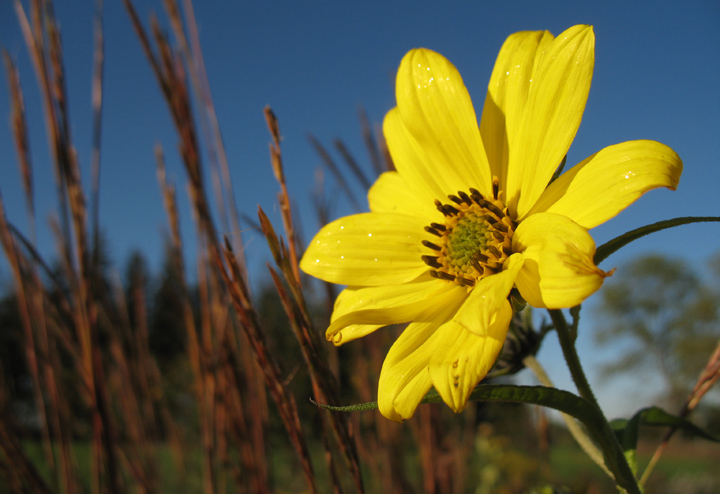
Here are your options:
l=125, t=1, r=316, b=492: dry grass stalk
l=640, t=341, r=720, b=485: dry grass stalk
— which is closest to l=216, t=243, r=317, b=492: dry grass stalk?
l=125, t=1, r=316, b=492: dry grass stalk

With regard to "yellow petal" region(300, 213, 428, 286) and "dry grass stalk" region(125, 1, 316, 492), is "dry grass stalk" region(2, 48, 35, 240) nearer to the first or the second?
"dry grass stalk" region(125, 1, 316, 492)

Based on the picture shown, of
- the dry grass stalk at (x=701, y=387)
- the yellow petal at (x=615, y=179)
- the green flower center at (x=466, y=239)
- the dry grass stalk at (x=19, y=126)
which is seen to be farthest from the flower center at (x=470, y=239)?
the dry grass stalk at (x=19, y=126)

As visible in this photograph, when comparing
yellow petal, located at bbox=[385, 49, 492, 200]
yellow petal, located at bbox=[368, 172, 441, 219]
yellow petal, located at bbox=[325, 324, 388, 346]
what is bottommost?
yellow petal, located at bbox=[325, 324, 388, 346]

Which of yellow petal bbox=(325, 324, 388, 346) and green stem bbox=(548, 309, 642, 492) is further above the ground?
yellow petal bbox=(325, 324, 388, 346)

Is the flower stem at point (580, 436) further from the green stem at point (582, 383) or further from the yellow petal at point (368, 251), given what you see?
the yellow petal at point (368, 251)

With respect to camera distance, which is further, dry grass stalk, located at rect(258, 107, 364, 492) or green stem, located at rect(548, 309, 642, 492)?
dry grass stalk, located at rect(258, 107, 364, 492)

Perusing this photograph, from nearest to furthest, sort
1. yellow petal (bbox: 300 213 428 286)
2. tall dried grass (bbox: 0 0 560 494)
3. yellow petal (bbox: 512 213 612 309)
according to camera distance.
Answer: yellow petal (bbox: 512 213 612 309) < yellow petal (bbox: 300 213 428 286) < tall dried grass (bbox: 0 0 560 494)
